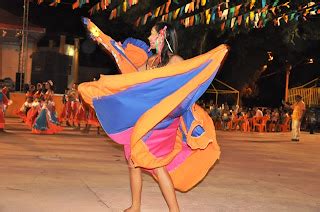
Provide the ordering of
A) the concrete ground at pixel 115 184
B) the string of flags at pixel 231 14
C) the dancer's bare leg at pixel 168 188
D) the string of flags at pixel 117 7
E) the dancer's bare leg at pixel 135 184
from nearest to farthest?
the dancer's bare leg at pixel 168 188, the dancer's bare leg at pixel 135 184, the concrete ground at pixel 115 184, the string of flags at pixel 117 7, the string of flags at pixel 231 14

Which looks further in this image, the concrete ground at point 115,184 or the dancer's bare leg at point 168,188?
the concrete ground at point 115,184

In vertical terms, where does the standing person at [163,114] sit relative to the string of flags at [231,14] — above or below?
below

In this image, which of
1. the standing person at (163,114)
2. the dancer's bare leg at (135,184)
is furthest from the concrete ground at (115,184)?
the standing person at (163,114)

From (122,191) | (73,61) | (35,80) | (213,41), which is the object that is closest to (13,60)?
(35,80)

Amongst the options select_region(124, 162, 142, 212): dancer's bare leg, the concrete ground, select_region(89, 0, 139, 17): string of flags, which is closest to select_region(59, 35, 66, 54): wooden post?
select_region(89, 0, 139, 17): string of flags

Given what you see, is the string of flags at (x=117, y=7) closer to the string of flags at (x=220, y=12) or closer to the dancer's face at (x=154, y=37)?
the string of flags at (x=220, y=12)

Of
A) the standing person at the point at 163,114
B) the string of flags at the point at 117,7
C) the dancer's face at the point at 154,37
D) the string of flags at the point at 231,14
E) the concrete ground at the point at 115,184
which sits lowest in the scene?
the concrete ground at the point at 115,184

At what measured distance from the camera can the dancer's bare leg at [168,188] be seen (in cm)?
438

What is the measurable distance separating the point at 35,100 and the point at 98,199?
9.57 metres

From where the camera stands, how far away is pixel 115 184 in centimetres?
636

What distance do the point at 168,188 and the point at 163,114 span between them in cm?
68

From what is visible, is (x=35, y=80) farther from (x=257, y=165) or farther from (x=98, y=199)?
(x=98, y=199)

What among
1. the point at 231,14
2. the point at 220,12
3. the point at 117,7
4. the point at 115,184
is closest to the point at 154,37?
the point at 115,184

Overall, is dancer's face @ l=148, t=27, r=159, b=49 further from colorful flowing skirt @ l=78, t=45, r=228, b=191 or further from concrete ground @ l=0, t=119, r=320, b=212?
concrete ground @ l=0, t=119, r=320, b=212
